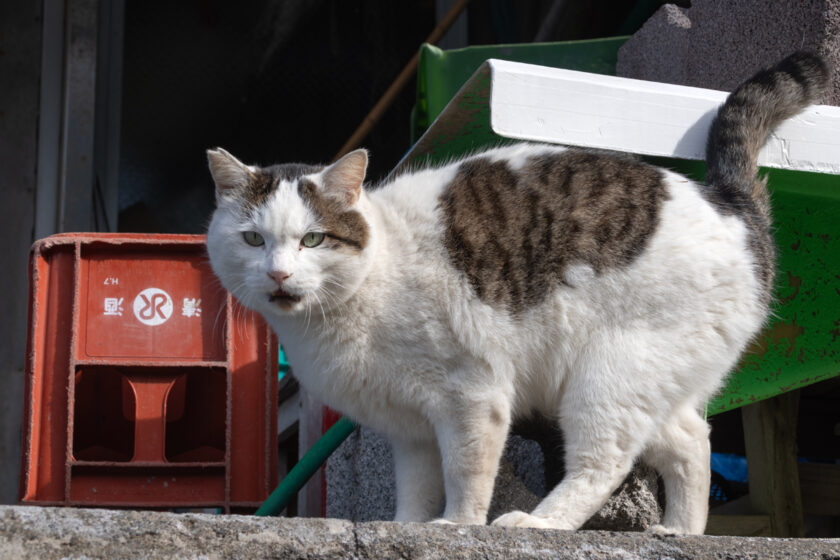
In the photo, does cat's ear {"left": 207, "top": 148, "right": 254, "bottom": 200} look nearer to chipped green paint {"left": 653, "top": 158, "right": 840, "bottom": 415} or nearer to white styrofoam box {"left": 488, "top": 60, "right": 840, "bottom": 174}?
white styrofoam box {"left": 488, "top": 60, "right": 840, "bottom": 174}

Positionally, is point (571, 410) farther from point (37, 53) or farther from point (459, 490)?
point (37, 53)

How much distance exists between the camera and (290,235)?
2.17 metres

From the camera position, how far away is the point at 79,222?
526 centimetres

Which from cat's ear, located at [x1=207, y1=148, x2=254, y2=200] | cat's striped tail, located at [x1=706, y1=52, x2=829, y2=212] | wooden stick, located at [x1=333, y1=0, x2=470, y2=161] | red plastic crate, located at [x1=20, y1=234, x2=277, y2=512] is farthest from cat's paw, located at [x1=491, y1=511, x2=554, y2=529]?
wooden stick, located at [x1=333, y1=0, x2=470, y2=161]

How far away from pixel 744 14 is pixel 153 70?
13.2 feet

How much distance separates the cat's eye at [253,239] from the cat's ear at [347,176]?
7.9 inches

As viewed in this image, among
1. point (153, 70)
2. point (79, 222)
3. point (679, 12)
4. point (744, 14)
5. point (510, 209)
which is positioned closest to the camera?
point (510, 209)

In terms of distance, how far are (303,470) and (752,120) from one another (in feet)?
4.94

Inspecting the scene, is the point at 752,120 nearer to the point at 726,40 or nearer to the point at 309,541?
the point at 726,40

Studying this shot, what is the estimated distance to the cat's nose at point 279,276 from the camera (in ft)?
6.82

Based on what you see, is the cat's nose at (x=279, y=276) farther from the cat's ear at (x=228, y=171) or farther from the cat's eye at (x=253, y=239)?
the cat's ear at (x=228, y=171)

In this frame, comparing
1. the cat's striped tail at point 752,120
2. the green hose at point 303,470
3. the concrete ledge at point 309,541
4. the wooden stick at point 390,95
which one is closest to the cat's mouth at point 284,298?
the green hose at point 303,470

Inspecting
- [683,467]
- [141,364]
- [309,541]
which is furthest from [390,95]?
[309,541]

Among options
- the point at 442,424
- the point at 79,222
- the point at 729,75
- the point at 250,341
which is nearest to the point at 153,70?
the point at 79,222
